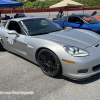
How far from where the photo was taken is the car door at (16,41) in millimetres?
3599

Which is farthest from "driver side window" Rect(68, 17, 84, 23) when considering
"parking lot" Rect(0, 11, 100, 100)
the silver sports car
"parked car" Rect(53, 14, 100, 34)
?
"parking lot" Rect(0, 11, 100, 100)

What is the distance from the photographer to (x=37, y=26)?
12.6 feet

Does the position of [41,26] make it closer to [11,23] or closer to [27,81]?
[11,23]

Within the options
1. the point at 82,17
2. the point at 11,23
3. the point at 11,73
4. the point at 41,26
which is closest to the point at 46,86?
the point at 11,73

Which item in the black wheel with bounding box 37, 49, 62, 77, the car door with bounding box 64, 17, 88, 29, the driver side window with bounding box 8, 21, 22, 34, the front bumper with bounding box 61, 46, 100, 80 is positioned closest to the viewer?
the front bumper with bounding box 61, 46, 100, 80

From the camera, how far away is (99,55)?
105 inches

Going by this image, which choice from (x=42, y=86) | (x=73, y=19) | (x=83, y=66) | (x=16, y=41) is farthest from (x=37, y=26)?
(x=73, y=19)

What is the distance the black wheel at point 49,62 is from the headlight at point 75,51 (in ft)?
0.96

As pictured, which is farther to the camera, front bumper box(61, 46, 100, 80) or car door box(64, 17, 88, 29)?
car door box(64, 17, 88, 29)

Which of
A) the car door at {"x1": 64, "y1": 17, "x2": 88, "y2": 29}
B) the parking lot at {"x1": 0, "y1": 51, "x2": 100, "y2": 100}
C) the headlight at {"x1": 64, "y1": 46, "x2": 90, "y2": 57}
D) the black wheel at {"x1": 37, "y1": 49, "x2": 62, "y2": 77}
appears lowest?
the parking lot at {"x1": 0, "y1": 51, "x2": 100, "y2": 100}

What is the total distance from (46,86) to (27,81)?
0.50 metres

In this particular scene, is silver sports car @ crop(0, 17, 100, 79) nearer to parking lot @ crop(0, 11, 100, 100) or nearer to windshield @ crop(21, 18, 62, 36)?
windshield @ crop(21, 18, 62, 36)

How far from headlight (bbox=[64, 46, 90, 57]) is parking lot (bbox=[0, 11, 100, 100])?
629 millimetres

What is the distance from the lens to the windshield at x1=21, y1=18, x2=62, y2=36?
3642mm
